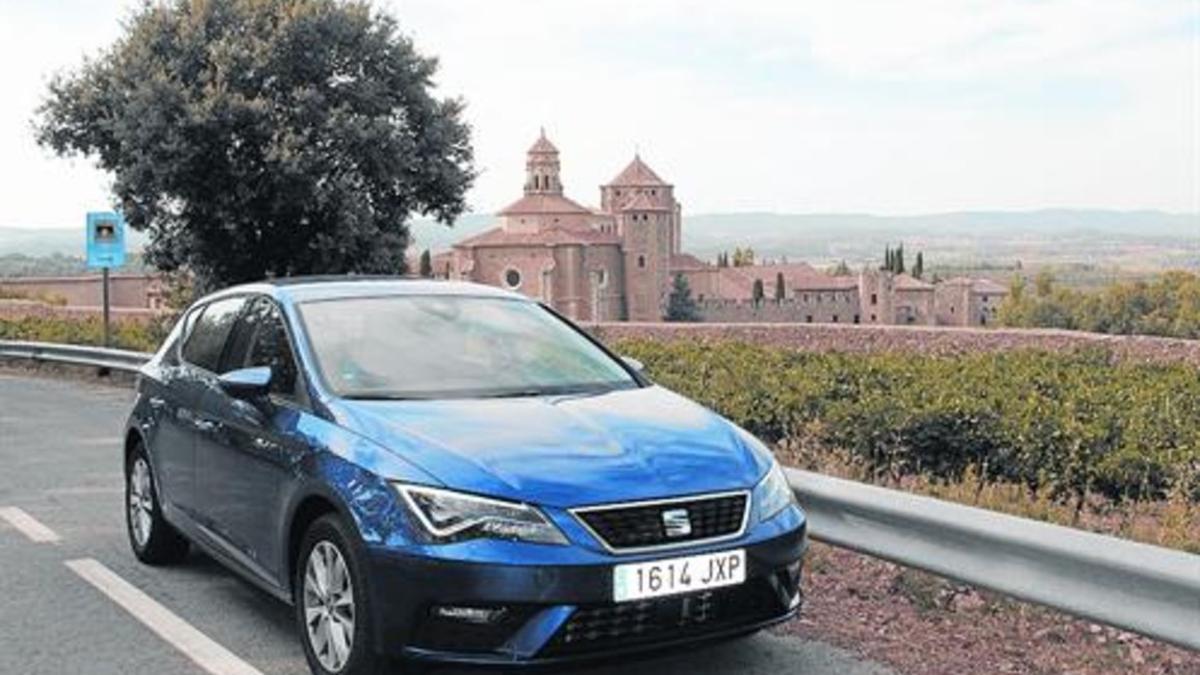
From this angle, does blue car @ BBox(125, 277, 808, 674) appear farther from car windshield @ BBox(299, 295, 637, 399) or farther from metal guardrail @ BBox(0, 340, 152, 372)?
metal guardrail @ BBox(0, 340, 152, 372)

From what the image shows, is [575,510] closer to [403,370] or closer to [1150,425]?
[403,370]

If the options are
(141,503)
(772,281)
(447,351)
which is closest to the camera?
(447,351)

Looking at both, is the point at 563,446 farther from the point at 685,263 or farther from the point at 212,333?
the point at 685,263

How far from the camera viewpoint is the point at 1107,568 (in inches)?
161

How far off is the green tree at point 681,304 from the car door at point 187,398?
362 ft

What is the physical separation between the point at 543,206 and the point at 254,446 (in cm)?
12208

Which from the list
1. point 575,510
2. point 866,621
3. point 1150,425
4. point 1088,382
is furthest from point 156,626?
Result: point 1088,382

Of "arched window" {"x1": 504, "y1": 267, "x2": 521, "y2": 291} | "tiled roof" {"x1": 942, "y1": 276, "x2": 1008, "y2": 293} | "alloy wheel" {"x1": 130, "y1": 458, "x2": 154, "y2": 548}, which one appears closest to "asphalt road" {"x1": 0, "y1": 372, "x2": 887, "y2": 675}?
"alloy wheel" {"x1": 130, "y1": 458, "x2": 154, "y2": 548}

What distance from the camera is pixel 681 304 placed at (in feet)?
391

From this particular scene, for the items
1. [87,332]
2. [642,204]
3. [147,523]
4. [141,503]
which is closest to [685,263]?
[642,204]

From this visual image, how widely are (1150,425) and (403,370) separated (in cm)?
619

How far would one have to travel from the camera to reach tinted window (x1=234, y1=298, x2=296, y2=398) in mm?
5172

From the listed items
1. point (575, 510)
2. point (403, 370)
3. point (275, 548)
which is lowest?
point (275, 548)

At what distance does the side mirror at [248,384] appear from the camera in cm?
504
